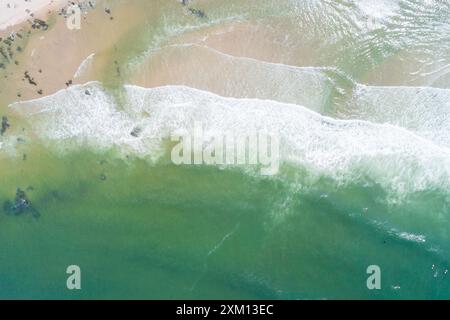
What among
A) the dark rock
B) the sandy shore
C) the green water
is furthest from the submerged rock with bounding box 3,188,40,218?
the sandy shore

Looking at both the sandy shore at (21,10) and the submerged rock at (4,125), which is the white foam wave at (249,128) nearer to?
the submerged rock at (4,125)

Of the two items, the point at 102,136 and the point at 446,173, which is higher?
the point at 102,136

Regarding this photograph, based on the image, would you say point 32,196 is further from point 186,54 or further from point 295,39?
point 295,39

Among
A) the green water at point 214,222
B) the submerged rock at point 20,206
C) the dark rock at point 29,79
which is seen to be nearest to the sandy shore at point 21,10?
the dark rock at point 29,79

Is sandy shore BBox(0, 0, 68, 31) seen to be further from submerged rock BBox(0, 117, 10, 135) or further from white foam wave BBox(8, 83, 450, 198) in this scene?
submerged rock BBox(0, 117, 10, 135)

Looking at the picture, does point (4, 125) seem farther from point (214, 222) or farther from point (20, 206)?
point (214, 222)

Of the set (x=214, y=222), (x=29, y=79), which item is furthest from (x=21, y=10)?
(x=214, y=222)
